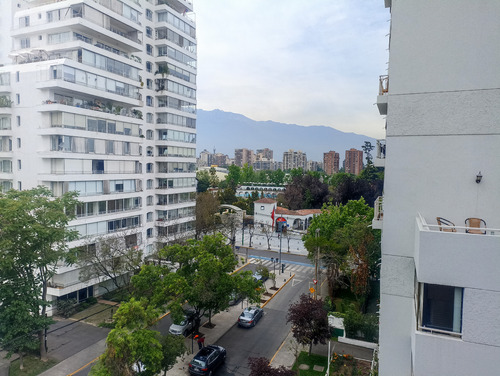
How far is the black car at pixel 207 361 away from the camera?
13.6m

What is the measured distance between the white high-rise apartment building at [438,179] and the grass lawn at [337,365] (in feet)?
20.3

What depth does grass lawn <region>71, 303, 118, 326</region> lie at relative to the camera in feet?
61.9

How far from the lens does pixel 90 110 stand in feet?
68.0

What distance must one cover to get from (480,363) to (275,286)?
1978 centimetres

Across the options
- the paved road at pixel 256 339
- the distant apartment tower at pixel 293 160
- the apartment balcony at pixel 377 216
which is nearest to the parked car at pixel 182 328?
the paved road at pixel 256 339

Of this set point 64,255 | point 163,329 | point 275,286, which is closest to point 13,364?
point 64,255

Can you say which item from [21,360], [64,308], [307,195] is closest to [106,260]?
[64,308]

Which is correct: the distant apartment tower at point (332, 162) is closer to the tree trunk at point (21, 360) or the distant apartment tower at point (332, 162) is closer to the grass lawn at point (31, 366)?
the grass lawn at point (31, 366)

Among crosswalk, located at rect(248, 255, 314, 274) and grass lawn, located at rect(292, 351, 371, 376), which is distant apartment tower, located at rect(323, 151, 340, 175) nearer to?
crosswalk, located at rect(248, 255, 314, 274)

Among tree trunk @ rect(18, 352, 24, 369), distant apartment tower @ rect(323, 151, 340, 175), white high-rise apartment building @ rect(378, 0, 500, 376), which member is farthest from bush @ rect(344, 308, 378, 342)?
distant apartment tower @ rect(323, 151, 340, 175)

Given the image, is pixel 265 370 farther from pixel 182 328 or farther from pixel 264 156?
pixel 264 156

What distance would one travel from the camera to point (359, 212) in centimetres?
2742

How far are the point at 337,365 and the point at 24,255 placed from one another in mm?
13806

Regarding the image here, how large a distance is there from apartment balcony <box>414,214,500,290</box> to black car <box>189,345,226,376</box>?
1046cm
